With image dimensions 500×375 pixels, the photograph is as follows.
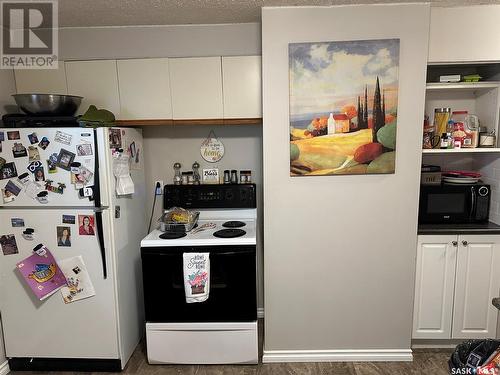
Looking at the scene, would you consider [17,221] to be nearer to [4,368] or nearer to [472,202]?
[4,368]

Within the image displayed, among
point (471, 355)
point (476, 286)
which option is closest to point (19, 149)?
point (471, 355)

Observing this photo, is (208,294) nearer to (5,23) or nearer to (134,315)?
(134,315)

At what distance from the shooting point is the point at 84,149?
204 centimetres

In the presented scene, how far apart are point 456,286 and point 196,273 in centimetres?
176

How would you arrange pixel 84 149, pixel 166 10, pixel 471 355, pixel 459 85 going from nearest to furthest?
pixel 471 355, pixel 84 149, pixel 166 10, pixel 459 85

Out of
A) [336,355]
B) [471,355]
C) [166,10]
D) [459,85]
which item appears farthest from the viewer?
[336,355]

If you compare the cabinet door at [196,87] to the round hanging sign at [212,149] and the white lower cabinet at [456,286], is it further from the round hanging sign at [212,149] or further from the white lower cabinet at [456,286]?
the white lower cabinet at [456,286]

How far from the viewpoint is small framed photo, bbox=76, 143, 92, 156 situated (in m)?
2.04

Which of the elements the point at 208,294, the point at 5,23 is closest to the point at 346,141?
the point at 208,294

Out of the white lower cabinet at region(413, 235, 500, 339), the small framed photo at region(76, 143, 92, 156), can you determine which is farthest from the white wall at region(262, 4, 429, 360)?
the small framed photo at region(76, 143, 92, 156)

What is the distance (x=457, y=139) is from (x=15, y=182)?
2848mm

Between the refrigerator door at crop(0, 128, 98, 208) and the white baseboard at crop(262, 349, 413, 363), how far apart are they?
5.22 feet

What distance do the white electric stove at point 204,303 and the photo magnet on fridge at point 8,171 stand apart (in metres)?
0.87

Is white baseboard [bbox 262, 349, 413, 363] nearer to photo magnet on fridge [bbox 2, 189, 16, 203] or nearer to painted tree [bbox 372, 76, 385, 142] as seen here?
→ painted tree [bbox 372, 76, 385, 142]
